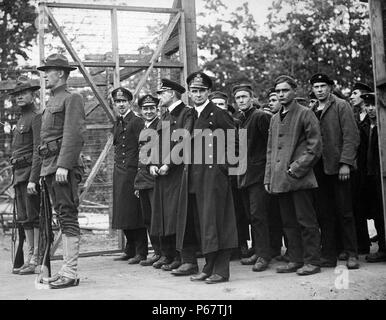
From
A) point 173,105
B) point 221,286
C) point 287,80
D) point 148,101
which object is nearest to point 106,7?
point 148,101

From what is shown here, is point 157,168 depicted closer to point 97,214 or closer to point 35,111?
point 35,111

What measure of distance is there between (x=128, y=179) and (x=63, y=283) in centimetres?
217

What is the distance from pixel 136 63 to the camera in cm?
859

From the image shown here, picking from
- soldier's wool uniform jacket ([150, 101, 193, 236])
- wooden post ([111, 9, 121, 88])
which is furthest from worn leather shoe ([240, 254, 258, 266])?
wooden post ([111, 9, 121, 88])

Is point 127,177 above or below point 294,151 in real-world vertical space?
below

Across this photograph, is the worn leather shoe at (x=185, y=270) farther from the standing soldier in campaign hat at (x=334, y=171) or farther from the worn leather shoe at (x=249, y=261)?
the standing soldier in campaign hat at (x=334, y=171)

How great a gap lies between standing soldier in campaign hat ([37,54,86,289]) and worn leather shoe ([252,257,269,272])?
197cm

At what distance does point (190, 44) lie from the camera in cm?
861

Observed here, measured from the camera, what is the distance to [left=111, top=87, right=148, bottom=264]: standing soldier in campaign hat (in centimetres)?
758

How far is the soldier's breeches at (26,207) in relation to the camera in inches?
273

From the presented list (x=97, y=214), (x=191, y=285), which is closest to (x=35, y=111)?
(x=191, y=285)

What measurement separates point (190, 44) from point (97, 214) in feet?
24.5

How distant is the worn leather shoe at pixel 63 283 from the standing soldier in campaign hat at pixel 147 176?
5.14 ft

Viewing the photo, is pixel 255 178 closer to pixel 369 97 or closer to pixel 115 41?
pixel 369 97
